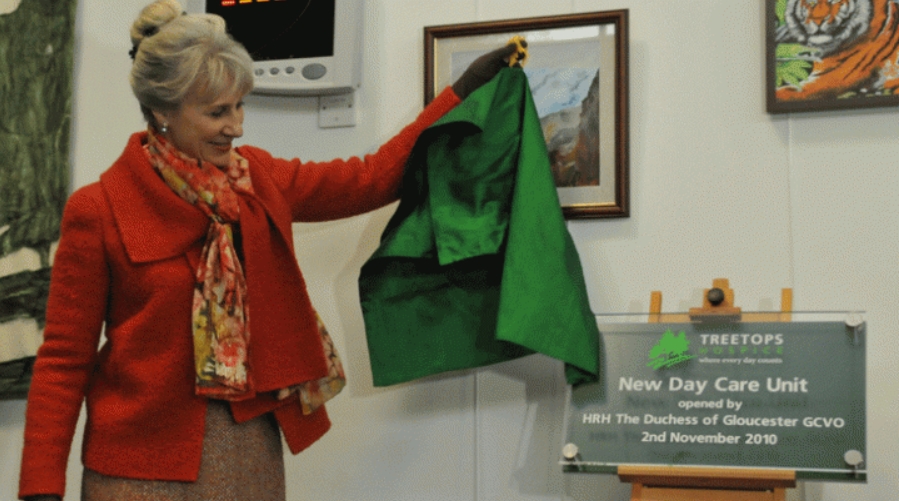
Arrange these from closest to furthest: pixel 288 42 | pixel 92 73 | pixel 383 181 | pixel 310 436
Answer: pixel 310 436 → pixel 383 181 → pixel 288 42 → pixel 92 73

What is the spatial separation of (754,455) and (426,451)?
679 mm

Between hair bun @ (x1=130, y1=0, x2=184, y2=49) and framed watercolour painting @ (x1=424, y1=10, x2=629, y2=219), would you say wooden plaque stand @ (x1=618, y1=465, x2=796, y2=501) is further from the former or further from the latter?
hair bun @ (x1=130, y1=0, x2=184, y2=49)

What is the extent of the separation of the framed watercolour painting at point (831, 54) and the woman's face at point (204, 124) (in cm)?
102

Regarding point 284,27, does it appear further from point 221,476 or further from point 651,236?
point 221,476

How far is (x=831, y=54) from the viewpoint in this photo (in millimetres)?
1875

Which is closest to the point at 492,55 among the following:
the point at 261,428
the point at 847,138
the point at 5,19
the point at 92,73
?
the point at 847,138

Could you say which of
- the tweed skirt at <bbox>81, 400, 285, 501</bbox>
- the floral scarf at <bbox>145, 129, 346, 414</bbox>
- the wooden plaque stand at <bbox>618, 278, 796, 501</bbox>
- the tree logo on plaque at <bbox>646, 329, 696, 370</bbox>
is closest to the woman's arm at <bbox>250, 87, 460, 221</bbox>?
the floral scarf at <bbox>145, 129, 346, 414</bbox>

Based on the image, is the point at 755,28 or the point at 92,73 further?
the point at 92,73

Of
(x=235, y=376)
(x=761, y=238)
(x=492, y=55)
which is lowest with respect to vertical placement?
(x=235, y=376)

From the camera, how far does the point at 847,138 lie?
6.13 ft

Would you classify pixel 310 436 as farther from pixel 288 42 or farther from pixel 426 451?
pixel 288 42

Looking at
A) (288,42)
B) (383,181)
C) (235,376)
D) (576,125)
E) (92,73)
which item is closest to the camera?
(235,376)

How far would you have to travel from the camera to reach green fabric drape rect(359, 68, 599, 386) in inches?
69.0

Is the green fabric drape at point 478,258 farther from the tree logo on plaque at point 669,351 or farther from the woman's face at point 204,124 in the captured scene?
the woman's face at point 204,124
